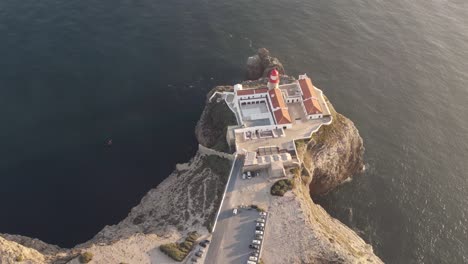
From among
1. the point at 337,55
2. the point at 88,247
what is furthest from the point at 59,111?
the point at 337,55

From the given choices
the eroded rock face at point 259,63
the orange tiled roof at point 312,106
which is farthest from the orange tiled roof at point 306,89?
the eroded rock face at point 259,63

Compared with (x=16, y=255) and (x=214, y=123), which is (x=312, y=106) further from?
(x=16, y=255)

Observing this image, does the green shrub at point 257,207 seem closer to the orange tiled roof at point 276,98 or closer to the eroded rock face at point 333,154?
the eroded rock face at point 333,154

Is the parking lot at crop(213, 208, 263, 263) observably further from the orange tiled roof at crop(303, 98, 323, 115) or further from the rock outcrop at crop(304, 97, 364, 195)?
the orange tiled roof at crop(303, 98, 323, 115)

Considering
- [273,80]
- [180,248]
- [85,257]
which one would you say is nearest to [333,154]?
[273,80]

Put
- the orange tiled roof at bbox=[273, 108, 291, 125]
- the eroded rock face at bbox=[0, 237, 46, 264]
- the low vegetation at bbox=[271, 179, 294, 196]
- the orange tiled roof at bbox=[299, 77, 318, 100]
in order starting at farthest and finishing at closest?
the orange tiled roof at bbox=[299, 77, 318, 100] < the orange tiled roof at bbox=[273, 108, 291, 125] < the low vegetation at bbox=[271, 179, 294, 196] < the eroded rock face at bbox=[0, 237, 46, 264]

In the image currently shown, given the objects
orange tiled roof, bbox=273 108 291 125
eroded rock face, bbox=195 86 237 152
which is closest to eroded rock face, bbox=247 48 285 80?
Result: eroded rock face, bbox=195 86 237 152
